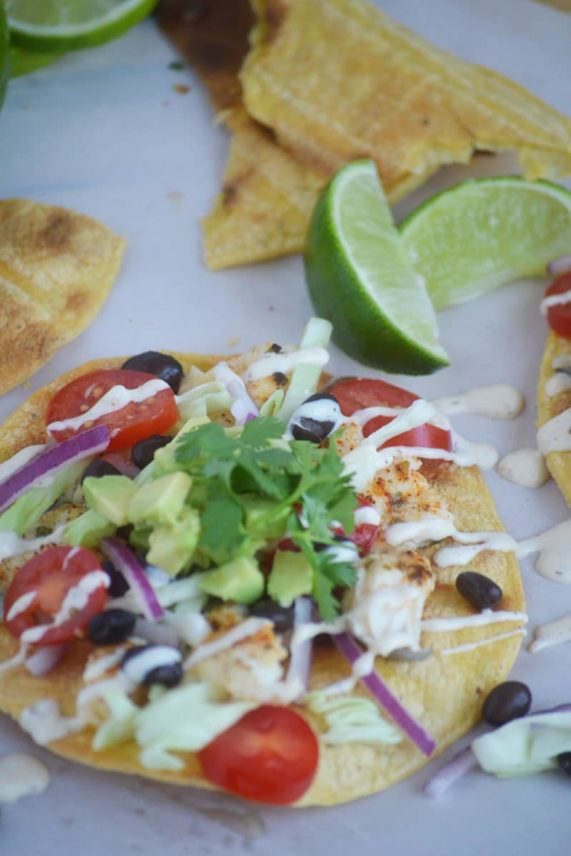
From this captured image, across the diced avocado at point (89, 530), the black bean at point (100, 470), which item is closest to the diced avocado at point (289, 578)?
the diced avocado at point (89, 530)

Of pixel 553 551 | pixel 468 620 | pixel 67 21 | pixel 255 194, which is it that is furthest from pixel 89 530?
pixel 67 21

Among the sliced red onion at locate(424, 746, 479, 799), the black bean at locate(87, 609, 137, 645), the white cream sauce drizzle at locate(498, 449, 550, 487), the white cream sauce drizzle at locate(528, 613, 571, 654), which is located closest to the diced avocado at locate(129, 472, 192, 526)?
the black bean at locate(87, 609, 137, 645)

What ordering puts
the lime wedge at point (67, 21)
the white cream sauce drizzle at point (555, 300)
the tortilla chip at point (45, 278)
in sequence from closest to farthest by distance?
the tortilla chip at point (45, 278)
the white cream sauce drizzle at point (555, 300)
the lime wedge at point (67, 21)

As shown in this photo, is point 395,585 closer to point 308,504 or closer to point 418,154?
point 308,504

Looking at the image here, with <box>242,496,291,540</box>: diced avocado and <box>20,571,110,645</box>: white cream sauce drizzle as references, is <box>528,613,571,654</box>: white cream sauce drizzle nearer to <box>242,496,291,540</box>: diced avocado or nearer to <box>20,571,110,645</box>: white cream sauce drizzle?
<box>242,496,291,540</box>: diced avocado

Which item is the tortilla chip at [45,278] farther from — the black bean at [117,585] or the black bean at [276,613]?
the black bean at [276,613]

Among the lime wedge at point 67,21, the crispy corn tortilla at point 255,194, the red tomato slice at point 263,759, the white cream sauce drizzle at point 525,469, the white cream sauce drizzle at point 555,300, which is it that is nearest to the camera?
the red tomato slice at point 263,759

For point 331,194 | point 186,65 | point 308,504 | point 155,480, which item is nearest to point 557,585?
point 308,504
